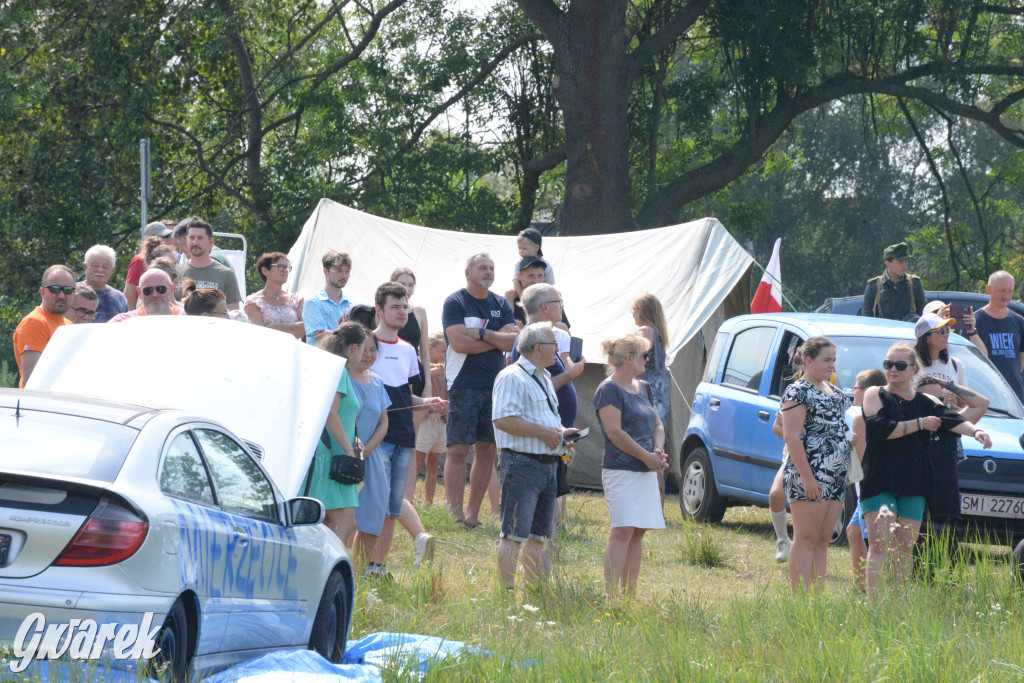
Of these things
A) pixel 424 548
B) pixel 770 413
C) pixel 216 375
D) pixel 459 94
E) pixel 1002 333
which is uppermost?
pixel 459 94

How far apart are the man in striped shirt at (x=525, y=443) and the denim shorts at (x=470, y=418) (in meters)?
2.60

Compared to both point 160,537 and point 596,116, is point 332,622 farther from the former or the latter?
point 596,116

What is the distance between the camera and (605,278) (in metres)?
13.4

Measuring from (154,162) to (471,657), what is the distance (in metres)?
19.2

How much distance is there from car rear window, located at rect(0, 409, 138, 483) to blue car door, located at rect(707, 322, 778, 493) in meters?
6.65

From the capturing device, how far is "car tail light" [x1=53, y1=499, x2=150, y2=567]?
391 centimetres

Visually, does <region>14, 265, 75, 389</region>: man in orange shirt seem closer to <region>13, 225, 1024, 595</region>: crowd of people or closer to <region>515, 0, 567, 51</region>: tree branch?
<region>13, 225, 1024, 595</region>: crowd of people

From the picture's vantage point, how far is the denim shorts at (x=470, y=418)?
9.68 m

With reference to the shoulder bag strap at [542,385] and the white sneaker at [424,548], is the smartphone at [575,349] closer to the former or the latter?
the white sneaker at [424,548]

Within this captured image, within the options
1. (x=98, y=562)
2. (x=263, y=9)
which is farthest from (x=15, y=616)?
(x=263, y=9)

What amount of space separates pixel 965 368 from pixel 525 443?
441cm

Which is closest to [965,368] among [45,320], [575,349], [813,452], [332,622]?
[575,349]

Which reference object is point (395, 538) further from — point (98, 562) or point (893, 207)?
point (893, 207)

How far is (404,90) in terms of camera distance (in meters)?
24.8
